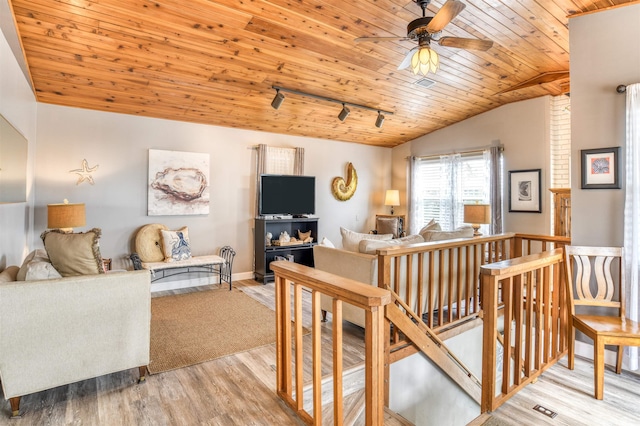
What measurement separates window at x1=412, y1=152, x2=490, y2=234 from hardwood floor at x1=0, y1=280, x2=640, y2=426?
3980 mm

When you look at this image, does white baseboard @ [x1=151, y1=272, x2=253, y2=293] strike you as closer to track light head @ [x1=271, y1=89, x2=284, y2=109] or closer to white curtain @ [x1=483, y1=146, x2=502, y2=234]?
track light head @ [x1=271, y1=89, x2=284, y2=109]

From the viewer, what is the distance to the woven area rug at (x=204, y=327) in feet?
9.71

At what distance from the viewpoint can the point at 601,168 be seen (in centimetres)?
307

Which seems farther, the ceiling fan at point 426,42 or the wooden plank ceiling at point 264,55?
the wooden plank ceiling at point 264,55

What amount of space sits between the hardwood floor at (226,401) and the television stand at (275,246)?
9.27ft

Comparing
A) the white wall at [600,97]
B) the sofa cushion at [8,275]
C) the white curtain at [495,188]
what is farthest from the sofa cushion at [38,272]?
the white curtain at [495,188]

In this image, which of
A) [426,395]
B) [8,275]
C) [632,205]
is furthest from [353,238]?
[8,275]

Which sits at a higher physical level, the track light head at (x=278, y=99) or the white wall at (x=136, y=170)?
the track light head at (x=278, y=99)

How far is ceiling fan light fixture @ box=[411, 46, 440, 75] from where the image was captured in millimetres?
2760

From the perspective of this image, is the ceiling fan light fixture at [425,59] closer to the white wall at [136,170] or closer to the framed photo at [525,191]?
the white wall at [136,170]

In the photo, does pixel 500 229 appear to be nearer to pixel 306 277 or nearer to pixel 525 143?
pixel 525 143

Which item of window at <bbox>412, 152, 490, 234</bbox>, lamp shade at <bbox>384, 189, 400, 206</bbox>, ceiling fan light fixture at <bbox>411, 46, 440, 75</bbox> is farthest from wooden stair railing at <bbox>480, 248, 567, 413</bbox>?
lamp shade at <bbox>384, 189, 400, 206</bbox>

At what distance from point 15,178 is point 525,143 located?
662cm

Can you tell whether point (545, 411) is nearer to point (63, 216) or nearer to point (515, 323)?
point (515, 323)
